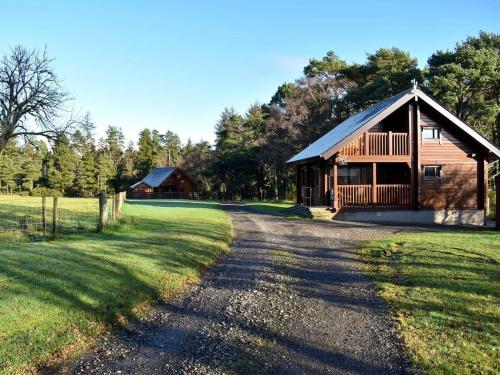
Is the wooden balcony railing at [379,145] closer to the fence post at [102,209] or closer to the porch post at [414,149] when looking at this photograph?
the porch post at [414,149]

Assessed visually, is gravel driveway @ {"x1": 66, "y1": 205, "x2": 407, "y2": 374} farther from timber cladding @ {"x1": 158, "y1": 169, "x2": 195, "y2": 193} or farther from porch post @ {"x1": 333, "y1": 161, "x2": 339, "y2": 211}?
timber cladding @ {"x1": 158, "y1": 169, "x2": 195, "y2": 193}

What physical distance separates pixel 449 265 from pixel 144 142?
250ft

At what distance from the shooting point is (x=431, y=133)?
925 inches

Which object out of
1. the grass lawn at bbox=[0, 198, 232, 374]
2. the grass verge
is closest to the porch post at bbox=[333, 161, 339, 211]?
the grass verge

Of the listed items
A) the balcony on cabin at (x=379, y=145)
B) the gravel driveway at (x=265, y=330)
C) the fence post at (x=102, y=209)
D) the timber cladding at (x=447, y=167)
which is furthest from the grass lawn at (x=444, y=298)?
the timber cladding at (x=447, y=167)

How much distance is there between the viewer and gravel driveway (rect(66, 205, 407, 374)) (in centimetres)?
460

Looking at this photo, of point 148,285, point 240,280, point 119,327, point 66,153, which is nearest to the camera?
point 119,327

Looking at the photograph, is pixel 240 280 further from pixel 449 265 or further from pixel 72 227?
pixel 72 227

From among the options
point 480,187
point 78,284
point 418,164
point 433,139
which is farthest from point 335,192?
→ point 78,284

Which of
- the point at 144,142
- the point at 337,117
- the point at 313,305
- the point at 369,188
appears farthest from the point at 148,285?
the point at 144,142

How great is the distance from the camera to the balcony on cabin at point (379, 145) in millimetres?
22875

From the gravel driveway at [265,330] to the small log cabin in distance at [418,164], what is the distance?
1384 cm

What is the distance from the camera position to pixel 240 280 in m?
8.35

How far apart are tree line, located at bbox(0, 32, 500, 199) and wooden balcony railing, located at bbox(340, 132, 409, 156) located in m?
11.3
